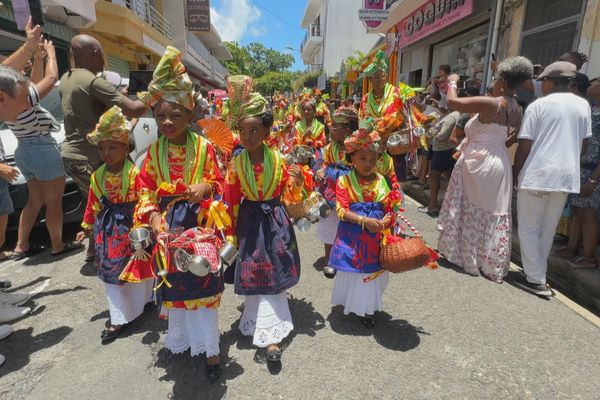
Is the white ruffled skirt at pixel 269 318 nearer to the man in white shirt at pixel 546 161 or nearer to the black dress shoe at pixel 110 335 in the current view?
the black dress shoe at pixel 110 335

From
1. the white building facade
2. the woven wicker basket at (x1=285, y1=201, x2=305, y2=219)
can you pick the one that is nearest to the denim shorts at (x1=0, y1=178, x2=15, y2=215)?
the woven wicker basket at (x1=285, y1=201, x2=305, y2=219)

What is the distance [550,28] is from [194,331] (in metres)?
7.50

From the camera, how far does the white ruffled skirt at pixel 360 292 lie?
2.84 m

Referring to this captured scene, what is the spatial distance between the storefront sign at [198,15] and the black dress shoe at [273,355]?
1164 inches

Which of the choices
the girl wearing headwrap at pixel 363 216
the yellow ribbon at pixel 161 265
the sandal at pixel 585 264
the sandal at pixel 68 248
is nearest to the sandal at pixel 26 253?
the sandal at pixel 68 248

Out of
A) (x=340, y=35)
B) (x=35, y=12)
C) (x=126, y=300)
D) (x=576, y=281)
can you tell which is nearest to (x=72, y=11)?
(x=35, y=12)

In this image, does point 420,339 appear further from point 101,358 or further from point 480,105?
point 101,358

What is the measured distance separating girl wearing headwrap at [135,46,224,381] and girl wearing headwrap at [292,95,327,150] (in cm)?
309

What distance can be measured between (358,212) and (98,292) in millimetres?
2648

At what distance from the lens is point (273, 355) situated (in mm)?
2451

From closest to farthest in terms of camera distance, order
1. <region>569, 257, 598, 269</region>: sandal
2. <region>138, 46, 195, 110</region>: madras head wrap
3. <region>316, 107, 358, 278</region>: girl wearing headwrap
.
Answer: <region>138, 46, 195, 110</region>: madras head wrap
<region>569, 257, 598, 269</region>: sandal
<region>316, 107, 358, 278</region>: girl wearing headwrap

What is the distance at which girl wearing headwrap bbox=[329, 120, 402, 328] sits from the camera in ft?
8.77

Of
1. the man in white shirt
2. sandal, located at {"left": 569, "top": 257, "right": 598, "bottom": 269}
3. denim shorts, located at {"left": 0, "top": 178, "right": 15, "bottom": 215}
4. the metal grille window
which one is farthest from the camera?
the metal grille window

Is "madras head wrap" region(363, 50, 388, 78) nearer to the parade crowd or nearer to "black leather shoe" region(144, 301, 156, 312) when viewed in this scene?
the parade crowd
